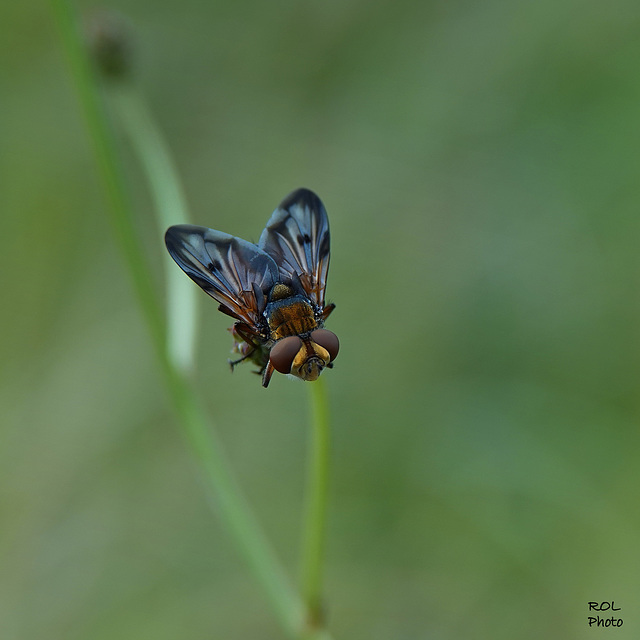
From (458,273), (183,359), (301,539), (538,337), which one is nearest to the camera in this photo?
(183,359)

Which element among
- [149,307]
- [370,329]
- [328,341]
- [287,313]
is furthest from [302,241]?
[370,329]

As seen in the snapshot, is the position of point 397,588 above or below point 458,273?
below

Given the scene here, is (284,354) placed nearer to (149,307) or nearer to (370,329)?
(149,307)

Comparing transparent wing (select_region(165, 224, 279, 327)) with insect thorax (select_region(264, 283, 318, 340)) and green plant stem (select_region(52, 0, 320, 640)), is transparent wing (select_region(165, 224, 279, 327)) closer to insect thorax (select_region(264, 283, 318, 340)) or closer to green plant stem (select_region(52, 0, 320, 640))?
insect thorax (select_region(264, 283, 318, 340))

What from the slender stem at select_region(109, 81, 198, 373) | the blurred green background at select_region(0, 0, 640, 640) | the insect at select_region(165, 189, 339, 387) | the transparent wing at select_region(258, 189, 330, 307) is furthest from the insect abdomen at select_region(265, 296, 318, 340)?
the blurred green background at select_region(0, 0, 640, 640)

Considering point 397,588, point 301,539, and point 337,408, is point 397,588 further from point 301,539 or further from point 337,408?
point 337,408

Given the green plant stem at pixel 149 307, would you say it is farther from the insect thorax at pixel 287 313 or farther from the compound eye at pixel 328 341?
the compound eye at pixel 328 341

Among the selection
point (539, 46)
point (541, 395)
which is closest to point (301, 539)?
point (541, 395)
